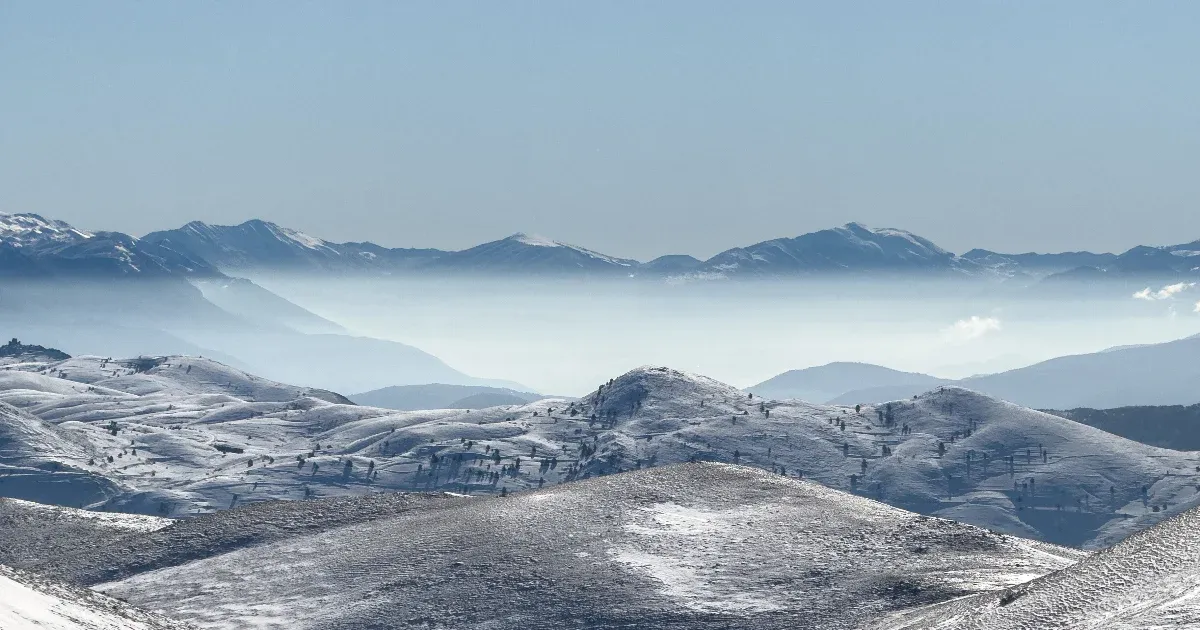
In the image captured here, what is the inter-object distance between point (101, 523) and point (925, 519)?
7514 cm

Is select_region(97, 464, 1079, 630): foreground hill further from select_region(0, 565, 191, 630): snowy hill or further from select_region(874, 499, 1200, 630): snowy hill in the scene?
select_region(874, 499, 1200, 630): snowy hill

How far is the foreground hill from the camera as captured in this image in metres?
95.7

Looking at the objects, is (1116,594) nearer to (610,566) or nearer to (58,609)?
(610,566)

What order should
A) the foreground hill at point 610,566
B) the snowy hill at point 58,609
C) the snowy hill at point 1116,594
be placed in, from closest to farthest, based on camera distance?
the snowy hill at point 1116,594
the snowy hill at point 58,609
the foreground hill at point 610,566

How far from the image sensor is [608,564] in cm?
10394

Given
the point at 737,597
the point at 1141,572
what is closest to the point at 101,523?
the point at 737,597

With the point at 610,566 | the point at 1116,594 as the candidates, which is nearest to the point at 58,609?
the point at 610,566

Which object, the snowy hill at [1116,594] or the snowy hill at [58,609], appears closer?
the snowy hill at [1116,594]

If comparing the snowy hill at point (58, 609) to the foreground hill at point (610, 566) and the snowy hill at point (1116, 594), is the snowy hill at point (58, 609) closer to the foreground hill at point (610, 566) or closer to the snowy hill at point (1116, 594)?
the foreground hill at point (610, 566)

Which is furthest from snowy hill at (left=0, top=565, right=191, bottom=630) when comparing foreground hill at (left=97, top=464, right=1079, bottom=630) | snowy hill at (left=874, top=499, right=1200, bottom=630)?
snowy hill at (left=874, top=499, right=1200, bottom=630)

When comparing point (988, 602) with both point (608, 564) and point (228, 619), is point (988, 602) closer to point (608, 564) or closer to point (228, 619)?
point (608, 564)

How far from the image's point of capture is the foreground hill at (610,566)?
95688 mm

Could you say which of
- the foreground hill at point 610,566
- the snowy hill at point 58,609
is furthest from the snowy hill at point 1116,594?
the snowy hill at point 58,609

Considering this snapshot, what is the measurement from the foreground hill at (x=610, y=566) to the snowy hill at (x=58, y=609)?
15.2 metres
